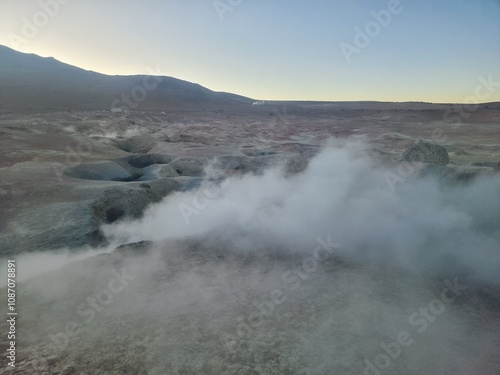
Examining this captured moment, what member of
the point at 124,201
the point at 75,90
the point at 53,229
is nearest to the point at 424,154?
the point at 124,201

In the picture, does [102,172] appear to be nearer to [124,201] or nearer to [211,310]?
[124,201]

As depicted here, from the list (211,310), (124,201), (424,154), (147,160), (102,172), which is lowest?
(147,160)

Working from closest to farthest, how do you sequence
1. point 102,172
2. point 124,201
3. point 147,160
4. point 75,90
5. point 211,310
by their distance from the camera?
point 211,310, point 124,201, point 102,172, point 147,160, point 75,90

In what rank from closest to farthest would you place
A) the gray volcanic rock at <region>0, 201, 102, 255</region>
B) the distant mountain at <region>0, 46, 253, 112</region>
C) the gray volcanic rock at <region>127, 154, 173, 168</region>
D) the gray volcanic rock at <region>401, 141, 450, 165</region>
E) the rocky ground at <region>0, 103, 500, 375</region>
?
the rocky ground at <region>0, 103, 500, 375</region> → the gray volcanic rock at <region>0, 201, 102, 255</region> → the gray volcanic rock at <region>401, 141, 450, 165</region> → the gray volcanic rock at <region>127, 154, 173, 168</region> → the distant mountain at <region>0, 46, 253, 112</region>

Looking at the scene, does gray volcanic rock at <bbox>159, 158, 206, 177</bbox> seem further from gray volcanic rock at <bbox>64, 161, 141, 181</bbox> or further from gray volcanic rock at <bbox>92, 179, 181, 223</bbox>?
gray volcanic rock at <bbox>92, 179, 181, 223</bbox>

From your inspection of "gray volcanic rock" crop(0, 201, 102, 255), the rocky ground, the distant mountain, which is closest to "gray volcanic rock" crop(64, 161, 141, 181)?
the rocky ground

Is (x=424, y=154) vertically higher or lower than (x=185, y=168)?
higher

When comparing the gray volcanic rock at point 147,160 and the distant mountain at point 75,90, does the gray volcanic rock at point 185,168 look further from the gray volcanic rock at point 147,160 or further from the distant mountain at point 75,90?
the distant mountain at point 75,90

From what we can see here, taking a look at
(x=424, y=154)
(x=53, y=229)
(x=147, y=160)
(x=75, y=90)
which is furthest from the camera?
(x=75, y=90)
